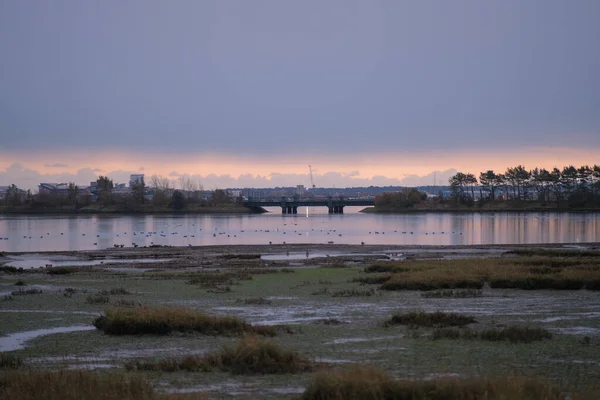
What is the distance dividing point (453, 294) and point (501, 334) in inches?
384

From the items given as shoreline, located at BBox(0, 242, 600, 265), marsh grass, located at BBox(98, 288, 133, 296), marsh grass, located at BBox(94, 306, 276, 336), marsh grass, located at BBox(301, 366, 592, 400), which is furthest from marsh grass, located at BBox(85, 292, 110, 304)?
shoreline, located at BBox(0, 242, 600, 265)

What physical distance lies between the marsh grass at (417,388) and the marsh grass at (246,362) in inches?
99.2

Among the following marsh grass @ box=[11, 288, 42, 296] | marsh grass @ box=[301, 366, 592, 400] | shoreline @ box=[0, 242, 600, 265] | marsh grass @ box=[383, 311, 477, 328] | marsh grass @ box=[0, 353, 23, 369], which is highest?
marsh grass @ box=[301, 366, 592, 400]

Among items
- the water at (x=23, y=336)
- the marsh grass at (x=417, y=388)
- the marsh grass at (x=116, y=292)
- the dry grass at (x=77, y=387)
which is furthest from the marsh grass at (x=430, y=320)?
the marsh grass at (x=116, y=292)

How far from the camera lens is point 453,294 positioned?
2662 cm

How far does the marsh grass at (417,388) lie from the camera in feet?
34.1

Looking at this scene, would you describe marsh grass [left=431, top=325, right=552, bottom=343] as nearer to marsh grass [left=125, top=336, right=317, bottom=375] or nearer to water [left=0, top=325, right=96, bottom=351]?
marsh grass [left=125, top=336, right=317, bottom=375]

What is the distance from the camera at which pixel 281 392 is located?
1198 cm

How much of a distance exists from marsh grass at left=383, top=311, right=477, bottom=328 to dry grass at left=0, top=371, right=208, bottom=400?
9.21 meters

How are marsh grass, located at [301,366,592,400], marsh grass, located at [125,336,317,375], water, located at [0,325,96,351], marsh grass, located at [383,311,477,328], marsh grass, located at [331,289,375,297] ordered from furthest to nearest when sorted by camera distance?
marsh grass, located at [331,289,375,297] → marsh grass, located at [383,311,477,328] → water, located at [0,325,96,351] → marsh grass, located at [125,336,317,375] → marsh grass, located at [301,366,592,400]

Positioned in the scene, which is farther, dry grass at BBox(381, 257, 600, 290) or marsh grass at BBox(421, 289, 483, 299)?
dry grass at BBox(381, 257, 600, 290)

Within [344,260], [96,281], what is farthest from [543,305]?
[344,260]

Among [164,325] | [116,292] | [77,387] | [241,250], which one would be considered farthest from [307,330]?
[241,250]

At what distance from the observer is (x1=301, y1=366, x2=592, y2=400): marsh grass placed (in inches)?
409
